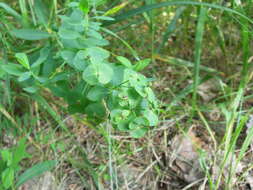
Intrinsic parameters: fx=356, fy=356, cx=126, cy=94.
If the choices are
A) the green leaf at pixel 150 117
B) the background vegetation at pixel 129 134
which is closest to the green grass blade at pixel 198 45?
the background vegetation at pixel 129 134

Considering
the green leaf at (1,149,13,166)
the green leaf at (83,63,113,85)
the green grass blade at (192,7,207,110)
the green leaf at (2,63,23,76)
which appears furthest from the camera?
the green grass blade at (192,7,207,110)

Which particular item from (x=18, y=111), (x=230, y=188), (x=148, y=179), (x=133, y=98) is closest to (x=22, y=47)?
(x=18, y=111)

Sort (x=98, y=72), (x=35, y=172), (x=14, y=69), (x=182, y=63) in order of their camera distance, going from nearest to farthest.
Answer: (x=98, y=72) < (x=14, y=69) < (x=35, y=172) < (x=182, y=63)

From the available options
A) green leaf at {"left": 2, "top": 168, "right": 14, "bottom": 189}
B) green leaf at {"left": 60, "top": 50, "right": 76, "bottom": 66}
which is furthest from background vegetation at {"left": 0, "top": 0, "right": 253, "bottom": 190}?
green leaf at {"left": 60, "top": 50, "right": 76, "bottom": 66}

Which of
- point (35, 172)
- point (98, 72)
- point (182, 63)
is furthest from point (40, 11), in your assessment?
point (182, 63)

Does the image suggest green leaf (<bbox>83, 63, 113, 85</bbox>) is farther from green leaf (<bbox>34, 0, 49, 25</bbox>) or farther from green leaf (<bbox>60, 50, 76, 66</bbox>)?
green leaf (<bbox>34, 0, 49, 25</bbox>)

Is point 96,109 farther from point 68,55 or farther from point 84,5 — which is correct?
point 84,5
